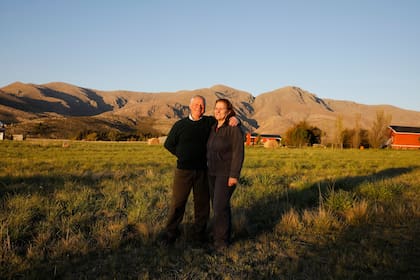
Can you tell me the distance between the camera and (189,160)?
4.37 metres

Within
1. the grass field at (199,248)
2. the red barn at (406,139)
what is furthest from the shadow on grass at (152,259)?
the red barn at (406,139)

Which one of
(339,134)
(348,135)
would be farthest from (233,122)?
(348,135)

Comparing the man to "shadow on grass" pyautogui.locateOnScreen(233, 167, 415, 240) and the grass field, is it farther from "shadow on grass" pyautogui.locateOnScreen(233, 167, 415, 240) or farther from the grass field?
"shadow on grass" pyautogui.locateOnScreen(233, 167, 415, 240)

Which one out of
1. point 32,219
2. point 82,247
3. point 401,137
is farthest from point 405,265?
point 401,137

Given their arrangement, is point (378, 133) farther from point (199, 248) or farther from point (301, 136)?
point (199, 248)

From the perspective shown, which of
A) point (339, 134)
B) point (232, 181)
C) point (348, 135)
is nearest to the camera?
point (232, 181)

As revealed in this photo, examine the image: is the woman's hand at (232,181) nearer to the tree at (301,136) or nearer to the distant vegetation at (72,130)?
the tree at (301,136)

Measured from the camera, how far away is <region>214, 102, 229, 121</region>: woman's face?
4.21 m

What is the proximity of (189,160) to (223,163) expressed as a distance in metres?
0.49

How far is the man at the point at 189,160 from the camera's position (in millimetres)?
4371

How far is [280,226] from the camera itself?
5.29 metres

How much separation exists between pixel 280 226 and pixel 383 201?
3.48 m

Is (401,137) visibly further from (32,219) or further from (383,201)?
(32,219)

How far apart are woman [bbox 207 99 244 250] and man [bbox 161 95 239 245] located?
0.65ft
